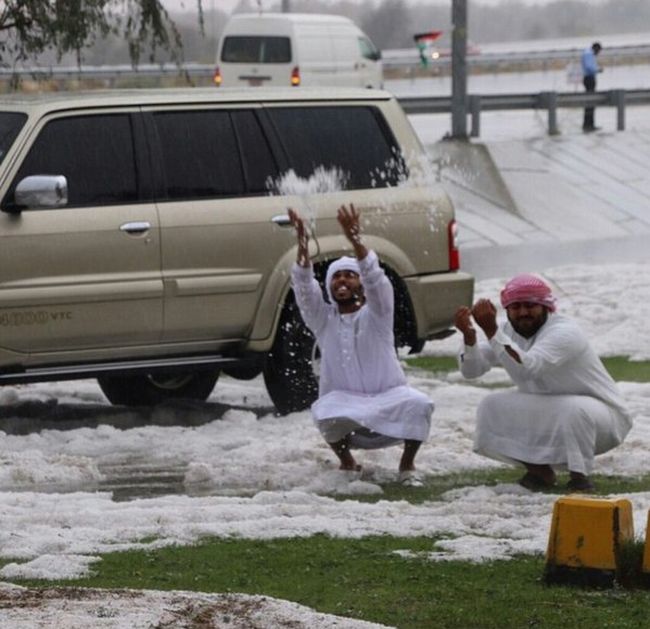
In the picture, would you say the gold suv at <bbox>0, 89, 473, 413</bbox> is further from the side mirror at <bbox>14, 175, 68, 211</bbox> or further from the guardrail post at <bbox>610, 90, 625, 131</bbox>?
the guardrail post at <bbox>610, 90, 625, 131</bbox>

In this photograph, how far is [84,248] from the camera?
1233 centimetres

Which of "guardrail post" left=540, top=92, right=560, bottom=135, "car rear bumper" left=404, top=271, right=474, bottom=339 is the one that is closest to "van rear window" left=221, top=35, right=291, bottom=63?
"guardrail post" left=540, top=92, right=560, bottom=135

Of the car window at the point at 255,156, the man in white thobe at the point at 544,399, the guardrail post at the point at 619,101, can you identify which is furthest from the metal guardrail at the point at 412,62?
the man in white thobe at the point at 544,399

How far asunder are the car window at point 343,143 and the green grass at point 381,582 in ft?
15.8

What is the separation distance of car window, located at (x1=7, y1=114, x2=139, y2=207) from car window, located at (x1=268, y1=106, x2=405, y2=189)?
3.59 feet

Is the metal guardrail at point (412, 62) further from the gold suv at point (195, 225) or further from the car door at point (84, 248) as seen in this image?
the car door at point (84, 248)

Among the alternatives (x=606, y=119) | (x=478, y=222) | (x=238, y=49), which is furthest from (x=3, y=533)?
(x=606, y=119)

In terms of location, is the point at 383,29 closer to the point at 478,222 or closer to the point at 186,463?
the point at 478,222

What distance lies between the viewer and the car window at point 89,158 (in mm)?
12445

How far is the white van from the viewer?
38000 millimetres

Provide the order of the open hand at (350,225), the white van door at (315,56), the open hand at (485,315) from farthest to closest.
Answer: the white van door at (315,56)
the open hand at (350,225)
the open hand at (485,315)

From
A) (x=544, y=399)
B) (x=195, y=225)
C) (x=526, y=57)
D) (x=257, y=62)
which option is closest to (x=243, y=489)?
(x=544, y=399)

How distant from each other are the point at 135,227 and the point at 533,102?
832 inches

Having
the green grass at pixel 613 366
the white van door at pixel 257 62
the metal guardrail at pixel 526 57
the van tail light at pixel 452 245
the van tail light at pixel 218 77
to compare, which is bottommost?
the metal guardrail at pixel 526 57
